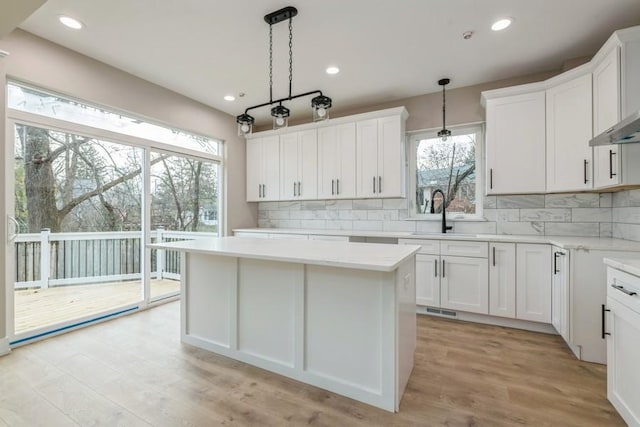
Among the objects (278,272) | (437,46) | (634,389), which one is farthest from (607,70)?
(278,272)

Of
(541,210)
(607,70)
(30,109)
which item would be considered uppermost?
(607,70)

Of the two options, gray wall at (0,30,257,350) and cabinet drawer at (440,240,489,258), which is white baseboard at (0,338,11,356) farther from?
cabinet drawer at (440,240,489,258)

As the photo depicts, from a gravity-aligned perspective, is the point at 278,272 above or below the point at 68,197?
below

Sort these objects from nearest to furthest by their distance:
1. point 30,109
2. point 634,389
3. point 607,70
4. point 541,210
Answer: point 634,389 < point 607,70 < point 30,109 < point 541,210

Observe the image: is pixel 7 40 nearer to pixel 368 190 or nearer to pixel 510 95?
pixel 368 190

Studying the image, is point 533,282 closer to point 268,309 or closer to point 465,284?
point 465,284

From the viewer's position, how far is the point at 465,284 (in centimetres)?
304

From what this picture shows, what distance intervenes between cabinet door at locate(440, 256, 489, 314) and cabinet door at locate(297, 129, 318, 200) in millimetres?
2044

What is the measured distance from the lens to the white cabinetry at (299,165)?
4.24m

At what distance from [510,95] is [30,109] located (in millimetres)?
4636

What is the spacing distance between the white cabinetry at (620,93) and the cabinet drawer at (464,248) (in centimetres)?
109

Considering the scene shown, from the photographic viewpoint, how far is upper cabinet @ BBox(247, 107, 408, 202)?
3674mm

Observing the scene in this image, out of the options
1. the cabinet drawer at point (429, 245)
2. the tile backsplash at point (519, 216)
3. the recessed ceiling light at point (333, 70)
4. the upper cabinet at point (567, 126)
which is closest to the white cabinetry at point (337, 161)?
the tile backsplash at point (519, 216)

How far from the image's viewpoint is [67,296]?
2.90 m
